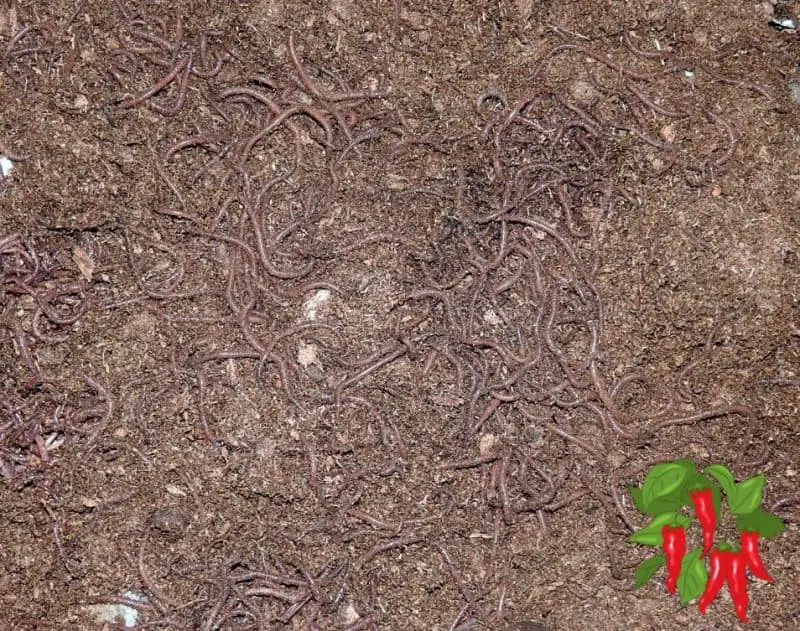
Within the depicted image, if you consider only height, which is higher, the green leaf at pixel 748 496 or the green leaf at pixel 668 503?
the green leaf at pixel 748 496

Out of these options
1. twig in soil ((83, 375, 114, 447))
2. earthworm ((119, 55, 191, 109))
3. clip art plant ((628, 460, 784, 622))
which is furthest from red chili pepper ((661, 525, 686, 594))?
earthworm ((119, 55, 191, 109))

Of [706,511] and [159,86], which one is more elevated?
[159,86]

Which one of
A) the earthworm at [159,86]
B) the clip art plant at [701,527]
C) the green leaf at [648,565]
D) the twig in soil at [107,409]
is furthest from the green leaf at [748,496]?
the earthworm at [159,86]

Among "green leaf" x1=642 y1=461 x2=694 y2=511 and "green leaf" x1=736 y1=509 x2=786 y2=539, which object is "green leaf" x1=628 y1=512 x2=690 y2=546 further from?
"green leaf" x1=736 y1=509 x2=786 y2=539

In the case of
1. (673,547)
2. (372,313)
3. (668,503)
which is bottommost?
(673,547)

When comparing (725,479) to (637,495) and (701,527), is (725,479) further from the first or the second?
(637,495)

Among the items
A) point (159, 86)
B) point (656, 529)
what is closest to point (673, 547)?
point (656, 529)

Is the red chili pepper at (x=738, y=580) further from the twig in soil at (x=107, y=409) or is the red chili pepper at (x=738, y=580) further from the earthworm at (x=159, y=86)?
the earthworm at (x=159, y=86)
